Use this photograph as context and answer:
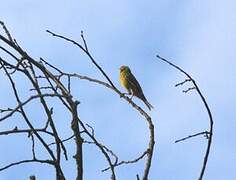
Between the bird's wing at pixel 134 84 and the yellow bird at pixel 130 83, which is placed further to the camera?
the bird's wing at pixel 134 84

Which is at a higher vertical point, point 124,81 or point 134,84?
point 124,81

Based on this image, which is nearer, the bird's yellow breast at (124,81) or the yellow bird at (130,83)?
the yellow bird at (130,83)

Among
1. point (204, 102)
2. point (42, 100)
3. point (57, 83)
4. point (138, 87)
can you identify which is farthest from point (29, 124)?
point (138, 87)

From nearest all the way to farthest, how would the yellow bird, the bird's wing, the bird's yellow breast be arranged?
the yellow bird < the bird's wing < the bird's yellow breast

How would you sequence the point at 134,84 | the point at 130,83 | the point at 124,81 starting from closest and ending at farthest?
1. the point at 134,84
2. the point at 130,83
3. the point at 124,81

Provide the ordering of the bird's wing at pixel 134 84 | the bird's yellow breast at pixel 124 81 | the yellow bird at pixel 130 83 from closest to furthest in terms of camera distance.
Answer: the yellow bird at pixel 130 83
the bird's wing at pixel 134 84
the bird's yellow breast at pixel 124 81

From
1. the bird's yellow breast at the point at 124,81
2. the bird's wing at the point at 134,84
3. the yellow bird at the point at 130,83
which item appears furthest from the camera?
the bird's yellow breast at the point at 124,81

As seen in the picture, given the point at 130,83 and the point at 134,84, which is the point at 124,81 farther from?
the point at 134,84

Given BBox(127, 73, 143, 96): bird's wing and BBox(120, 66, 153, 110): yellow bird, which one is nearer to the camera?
BBox(120, 66, 153, 110): yellow bird

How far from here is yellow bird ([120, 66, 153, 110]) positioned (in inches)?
520

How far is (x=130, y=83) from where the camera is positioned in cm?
1438

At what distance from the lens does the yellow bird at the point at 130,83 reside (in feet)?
43.4

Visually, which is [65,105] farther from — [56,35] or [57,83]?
[56,35]

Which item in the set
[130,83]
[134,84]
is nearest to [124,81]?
[130,83]
